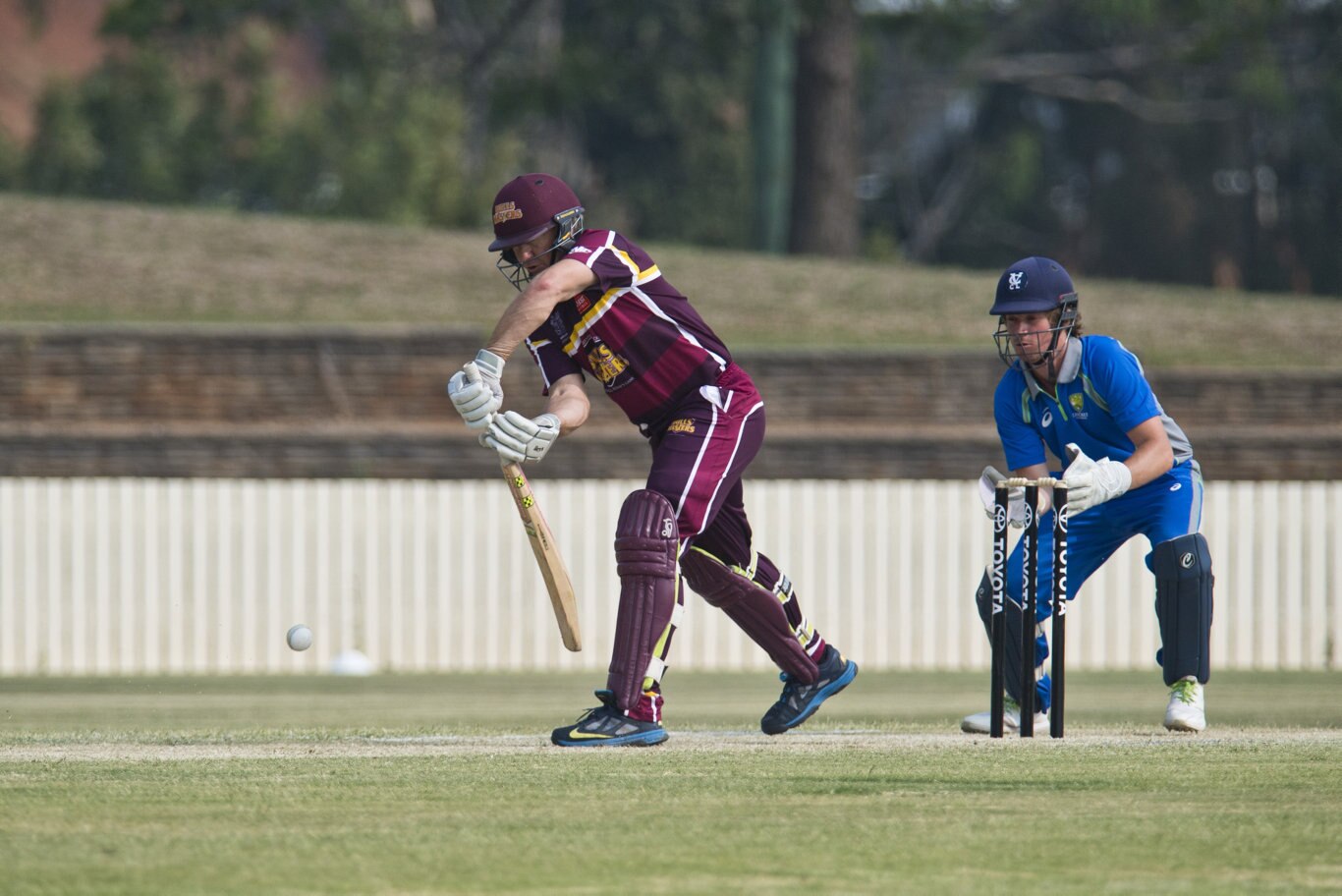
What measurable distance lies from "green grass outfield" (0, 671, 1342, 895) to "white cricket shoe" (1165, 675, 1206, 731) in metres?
0.16

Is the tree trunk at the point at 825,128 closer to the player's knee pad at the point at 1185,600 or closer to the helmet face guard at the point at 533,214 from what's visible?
the player's knee pad at the point at 1185,600

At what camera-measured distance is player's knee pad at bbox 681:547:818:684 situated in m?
6.95

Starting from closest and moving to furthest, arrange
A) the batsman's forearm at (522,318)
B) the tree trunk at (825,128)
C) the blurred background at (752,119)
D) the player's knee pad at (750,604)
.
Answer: the batsman's forearm at (522,318) < the player's knee pad at (750,604) < the tree trunk at (825,128) < the blurred background at (752,119)

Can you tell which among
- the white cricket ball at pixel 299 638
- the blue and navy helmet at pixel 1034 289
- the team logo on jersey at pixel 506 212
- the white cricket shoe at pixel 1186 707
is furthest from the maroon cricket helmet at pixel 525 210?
the white cricket shoe at pixel 1186 707

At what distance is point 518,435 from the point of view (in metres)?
6.56

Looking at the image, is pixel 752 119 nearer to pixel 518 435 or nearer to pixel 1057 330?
pixel 1057 330

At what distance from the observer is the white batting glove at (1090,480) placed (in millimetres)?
6578

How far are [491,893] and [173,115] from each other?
32859 mm

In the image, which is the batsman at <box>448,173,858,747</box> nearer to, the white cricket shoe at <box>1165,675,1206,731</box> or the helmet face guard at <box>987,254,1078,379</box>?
the helmet face guard at <box>987,254,1078,379</box>

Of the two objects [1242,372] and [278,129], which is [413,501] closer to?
[1242,372]

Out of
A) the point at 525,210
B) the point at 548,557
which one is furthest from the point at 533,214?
the point at 548,557

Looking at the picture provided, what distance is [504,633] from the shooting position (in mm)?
14484

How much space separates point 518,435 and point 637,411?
50 centimetres

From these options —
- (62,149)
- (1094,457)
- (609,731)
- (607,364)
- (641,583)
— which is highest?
(62,149)
